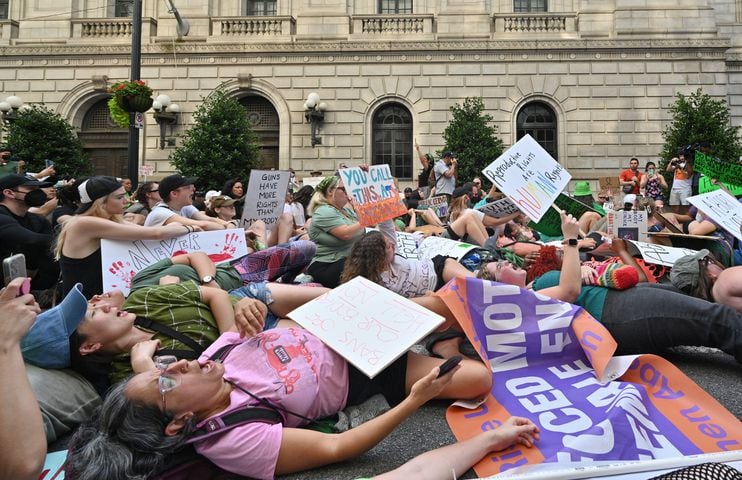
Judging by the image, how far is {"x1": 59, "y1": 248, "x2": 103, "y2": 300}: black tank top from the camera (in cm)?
418

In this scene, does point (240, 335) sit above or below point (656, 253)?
below

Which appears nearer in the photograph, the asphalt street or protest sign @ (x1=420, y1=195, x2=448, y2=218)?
the asphalt street

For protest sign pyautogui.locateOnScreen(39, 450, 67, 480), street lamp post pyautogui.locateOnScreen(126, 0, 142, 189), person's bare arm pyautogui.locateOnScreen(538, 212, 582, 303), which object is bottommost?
protest sign pyautogui.locateOnScreen(39, 450, 67, 480)

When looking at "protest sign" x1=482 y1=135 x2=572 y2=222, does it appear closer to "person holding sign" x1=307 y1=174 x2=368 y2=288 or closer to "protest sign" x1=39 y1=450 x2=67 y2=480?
"person holding sign" x1=307 y1=174 x2=368 y2=288

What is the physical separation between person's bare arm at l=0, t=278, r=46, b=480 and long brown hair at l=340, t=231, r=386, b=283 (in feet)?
7.03

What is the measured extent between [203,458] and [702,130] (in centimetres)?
1825

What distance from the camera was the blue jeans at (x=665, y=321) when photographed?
10.5 feet

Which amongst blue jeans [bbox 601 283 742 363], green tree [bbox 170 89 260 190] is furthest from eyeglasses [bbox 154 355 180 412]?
green tree [bbox 170 89 260 190]

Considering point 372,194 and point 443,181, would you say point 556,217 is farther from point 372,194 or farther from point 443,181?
point 443,181

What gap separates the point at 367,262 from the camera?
371 centimetres

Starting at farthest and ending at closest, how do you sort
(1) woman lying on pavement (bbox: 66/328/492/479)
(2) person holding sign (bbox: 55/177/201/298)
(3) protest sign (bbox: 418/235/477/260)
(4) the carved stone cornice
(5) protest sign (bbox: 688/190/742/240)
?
(4) the carved stone cornice < (3) protest sign (bbox: 418/235/477/260) < (5) protest sign (bbox: 688/190/742/240) < (2) person holding sign (bbox: 55/177/201/298) < (1) woman lying on pavement (bbox: 66/328/492/479)

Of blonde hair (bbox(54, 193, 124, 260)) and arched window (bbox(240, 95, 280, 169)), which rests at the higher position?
arched window (bbox(240, 95, 280, 169))

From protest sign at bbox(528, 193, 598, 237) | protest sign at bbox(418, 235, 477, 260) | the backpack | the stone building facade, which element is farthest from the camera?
the stone building facade

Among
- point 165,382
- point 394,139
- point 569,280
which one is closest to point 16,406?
point 165,382
